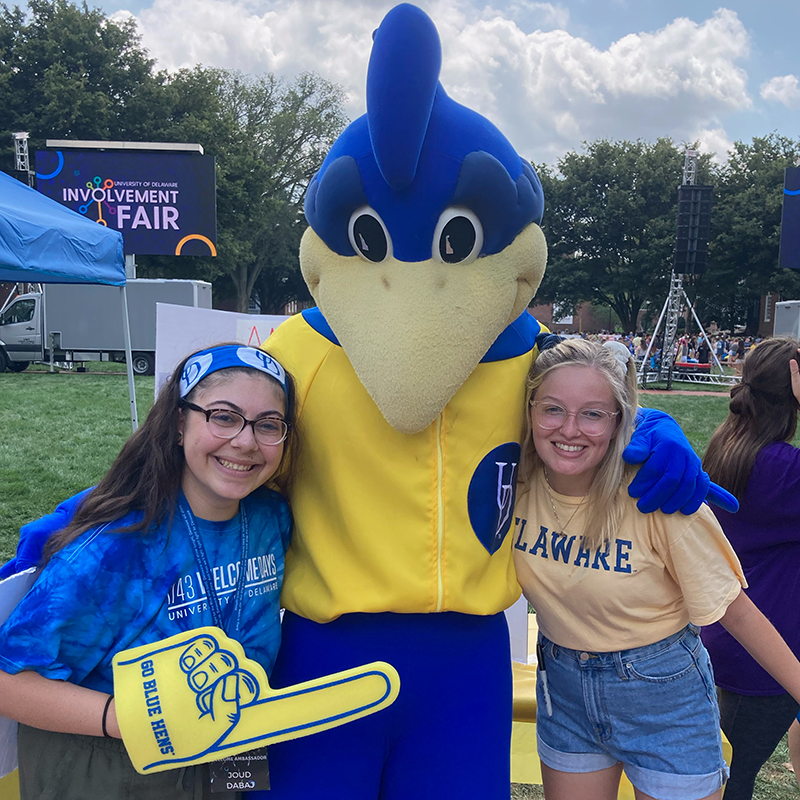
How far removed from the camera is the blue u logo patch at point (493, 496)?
1491mm

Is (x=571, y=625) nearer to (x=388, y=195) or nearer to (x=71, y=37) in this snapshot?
(x=388, y=195)

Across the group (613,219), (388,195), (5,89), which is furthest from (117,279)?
(613,219)

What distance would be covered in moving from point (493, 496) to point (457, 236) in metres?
0.57

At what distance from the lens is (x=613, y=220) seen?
1112 inches

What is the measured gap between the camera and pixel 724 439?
7.11 feet

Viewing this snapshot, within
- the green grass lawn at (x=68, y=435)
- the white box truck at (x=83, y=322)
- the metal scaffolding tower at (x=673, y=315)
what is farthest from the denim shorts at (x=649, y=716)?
the metal scaffolding tower at (x=673, y=315)

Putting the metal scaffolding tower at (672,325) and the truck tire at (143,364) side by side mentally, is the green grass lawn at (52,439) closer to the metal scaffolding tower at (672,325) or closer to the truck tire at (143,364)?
the truck tire at (143,364)

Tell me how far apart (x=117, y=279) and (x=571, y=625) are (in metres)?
4.73

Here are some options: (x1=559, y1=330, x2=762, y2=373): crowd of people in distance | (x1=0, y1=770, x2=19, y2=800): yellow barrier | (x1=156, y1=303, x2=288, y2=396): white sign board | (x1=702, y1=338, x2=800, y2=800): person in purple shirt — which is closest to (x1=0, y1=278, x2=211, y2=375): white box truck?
(x1=559, y1=330, x2=762, y2=373): crowd of people in distance

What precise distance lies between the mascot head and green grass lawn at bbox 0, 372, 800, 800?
2.07 metres

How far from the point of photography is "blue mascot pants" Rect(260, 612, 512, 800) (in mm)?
1383

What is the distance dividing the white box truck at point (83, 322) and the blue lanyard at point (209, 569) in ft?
48.6

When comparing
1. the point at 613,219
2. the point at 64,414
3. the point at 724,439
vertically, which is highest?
the point at 613,219

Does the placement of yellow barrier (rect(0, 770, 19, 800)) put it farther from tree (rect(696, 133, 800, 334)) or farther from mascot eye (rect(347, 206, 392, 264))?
tree (rect(696, 133, 800, 334))
